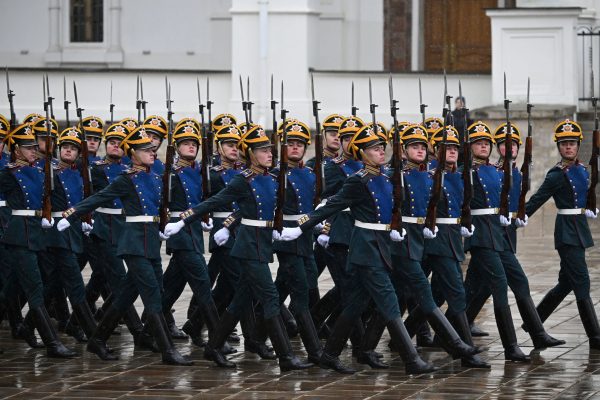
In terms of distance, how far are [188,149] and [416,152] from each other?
2002mm

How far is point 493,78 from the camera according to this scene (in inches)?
965

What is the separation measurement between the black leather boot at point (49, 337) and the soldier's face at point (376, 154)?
2712 millimetres

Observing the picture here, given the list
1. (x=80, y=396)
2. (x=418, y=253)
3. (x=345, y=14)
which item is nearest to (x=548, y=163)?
(x=345, y=14)

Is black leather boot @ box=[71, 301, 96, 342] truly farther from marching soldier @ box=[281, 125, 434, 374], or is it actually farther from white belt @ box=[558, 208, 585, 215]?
white belt @ box=[558, 208, 585, 215]

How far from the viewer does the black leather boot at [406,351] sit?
12180mm

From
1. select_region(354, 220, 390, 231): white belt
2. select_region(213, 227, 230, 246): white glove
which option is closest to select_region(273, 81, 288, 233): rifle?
select_region(213, 227, 230, 246): white glove

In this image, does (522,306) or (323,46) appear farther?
(323,46)

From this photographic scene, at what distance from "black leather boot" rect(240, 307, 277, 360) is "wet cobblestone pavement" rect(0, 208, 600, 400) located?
9cm

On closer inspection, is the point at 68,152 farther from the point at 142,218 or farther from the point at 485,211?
the point at 485,211

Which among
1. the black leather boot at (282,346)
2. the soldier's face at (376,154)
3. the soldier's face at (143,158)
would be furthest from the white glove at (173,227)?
the soldier's face at (376,154)

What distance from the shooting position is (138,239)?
42.5 ft

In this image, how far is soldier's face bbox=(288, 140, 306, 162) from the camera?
13.5 metres

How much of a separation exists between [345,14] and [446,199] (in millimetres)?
15500

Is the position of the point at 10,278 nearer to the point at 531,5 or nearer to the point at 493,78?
the point at 493,78
